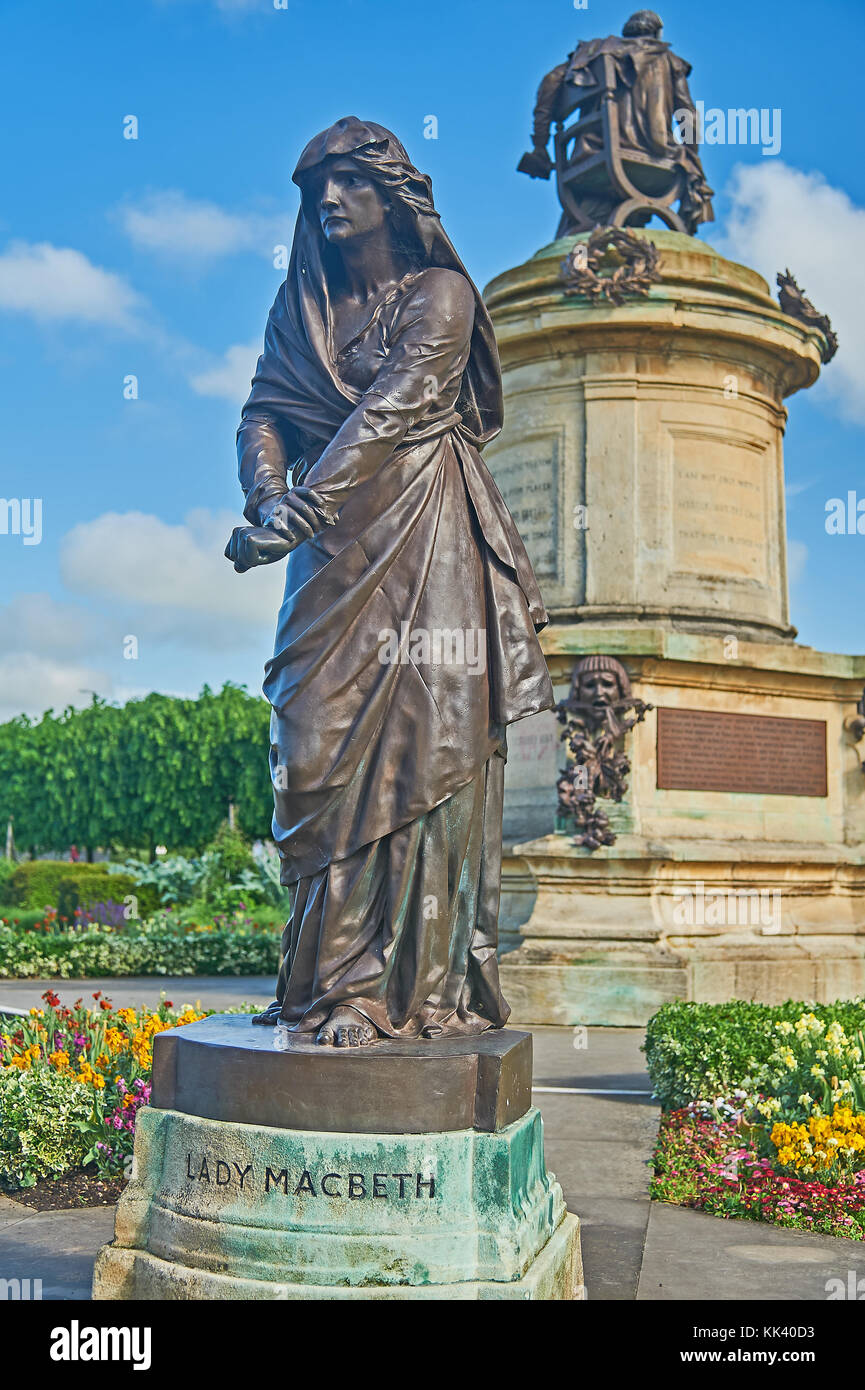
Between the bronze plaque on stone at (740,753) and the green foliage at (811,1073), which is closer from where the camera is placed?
the green foliage at (811,1073)

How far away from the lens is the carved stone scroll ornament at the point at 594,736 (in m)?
11.1

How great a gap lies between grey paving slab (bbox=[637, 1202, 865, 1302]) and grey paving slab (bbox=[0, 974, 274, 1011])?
7083 millimetres

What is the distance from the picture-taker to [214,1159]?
3822mm

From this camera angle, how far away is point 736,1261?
4.99 meters

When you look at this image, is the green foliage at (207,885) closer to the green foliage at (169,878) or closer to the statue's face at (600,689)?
the green foliage at (169,878)

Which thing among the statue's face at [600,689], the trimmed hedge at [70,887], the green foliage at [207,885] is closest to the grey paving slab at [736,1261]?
the statue's face at [600,689]

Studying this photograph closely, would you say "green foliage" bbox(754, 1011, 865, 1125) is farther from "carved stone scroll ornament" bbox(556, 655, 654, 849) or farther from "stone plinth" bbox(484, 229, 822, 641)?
"stone plinth" bbox(484, 229, 822, 641)

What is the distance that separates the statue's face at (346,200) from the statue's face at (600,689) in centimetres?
694

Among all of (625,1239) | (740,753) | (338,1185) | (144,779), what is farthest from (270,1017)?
(144,779)

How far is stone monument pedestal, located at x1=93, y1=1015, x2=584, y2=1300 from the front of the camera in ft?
11.8

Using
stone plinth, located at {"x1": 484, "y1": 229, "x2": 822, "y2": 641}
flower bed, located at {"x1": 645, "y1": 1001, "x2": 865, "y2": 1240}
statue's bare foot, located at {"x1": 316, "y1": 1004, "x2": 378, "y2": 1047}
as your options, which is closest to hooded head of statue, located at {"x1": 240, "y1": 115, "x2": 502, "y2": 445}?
statue's bare foot, located at {"x1": 316, "y1": 1004, "x2": 378, "y2": 1047}

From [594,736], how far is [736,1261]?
648 centimetres

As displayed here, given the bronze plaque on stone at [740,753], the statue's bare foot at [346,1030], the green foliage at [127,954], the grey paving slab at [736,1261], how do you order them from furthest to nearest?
the green foliage at [127,954]
the bronze plaque on stone at [740,753]
the grey paving slab at [736,1261]
the statue's bare foot at [346,1030]

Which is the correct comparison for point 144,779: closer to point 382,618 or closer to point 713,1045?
point 713,1045
